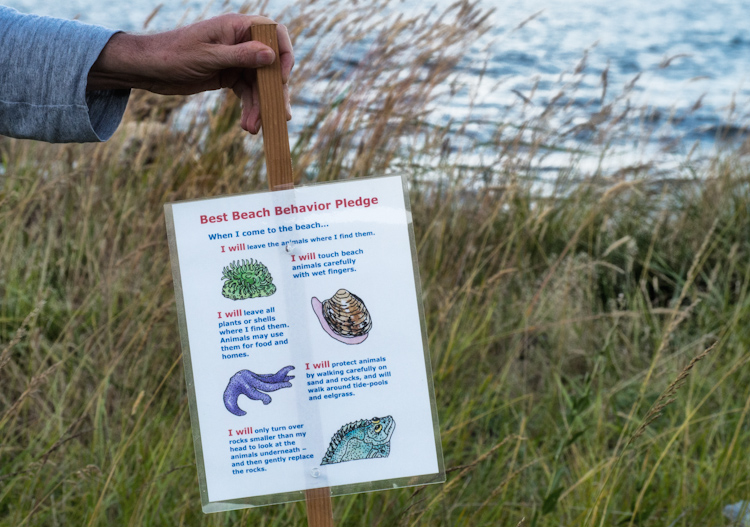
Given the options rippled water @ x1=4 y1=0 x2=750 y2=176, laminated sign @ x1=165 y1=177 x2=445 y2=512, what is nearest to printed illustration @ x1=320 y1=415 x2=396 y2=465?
laminated sign @ x1=165 y1=177 x2=445 y2=512

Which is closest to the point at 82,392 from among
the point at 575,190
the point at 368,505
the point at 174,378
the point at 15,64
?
the point at 174,378

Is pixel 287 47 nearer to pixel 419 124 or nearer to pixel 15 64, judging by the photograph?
pixel 15 64

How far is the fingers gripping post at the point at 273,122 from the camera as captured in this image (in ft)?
3.63

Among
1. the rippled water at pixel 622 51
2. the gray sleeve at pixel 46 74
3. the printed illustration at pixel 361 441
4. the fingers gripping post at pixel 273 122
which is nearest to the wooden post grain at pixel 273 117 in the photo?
the fingers gripping post at pixel 273 122

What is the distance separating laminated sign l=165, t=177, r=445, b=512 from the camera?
111cm

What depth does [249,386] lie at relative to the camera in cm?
113

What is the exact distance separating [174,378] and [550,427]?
1176mm

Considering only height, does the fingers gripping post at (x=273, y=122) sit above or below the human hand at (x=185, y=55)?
below

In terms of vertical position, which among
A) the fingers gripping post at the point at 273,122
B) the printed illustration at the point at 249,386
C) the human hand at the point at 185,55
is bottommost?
the printed illustration at the point at 249,386

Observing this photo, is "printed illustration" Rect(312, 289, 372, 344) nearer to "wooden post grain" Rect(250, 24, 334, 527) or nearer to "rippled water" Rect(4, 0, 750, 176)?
"wooden post grain" Rect(250, 24, 334, 527)

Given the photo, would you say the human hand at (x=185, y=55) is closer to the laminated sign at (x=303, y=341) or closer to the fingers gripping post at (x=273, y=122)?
the fingers gripping post at (x=273, y=122)

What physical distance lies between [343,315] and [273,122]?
1.02ft

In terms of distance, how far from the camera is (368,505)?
166 cm

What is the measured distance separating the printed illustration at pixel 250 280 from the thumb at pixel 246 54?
0.97 feet
